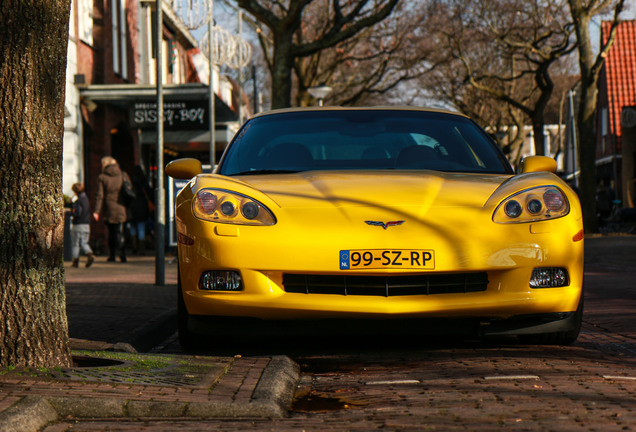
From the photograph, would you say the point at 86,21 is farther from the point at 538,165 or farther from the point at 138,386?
the point at 138,386

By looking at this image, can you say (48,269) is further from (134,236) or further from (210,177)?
(134,236)

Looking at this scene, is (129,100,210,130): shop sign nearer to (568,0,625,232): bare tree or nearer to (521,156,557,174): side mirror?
(568,0,625,232): bare tree

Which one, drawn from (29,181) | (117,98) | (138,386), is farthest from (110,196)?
(138,386)

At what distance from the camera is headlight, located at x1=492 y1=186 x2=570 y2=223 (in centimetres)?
564

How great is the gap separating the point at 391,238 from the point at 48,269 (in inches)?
68.2

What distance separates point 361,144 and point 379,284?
A: 1656mm

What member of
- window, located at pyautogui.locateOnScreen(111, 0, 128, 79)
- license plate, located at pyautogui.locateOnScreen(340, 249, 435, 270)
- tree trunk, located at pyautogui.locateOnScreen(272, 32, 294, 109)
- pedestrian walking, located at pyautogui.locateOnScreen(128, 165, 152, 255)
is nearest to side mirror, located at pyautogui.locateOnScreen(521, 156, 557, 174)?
license plate, located at pyautogui.locateOnScreen(340, 249, 435, 270)

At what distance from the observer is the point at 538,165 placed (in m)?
6.57

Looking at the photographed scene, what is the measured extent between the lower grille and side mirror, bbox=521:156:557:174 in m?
1.28

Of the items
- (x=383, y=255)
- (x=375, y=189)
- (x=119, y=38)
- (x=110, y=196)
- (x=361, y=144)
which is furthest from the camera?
(x=119, y=38)

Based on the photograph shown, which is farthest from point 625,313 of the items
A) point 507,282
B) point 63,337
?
point 63,337

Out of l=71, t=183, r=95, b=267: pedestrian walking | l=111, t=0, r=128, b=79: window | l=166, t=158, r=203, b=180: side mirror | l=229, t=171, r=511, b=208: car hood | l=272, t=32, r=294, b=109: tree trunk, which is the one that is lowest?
l=71, t=183, r=95, b=267: pedestrian walking

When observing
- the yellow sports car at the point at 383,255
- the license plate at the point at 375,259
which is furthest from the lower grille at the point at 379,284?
the license plate at the point at 375,259

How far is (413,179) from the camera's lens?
19.7ft
